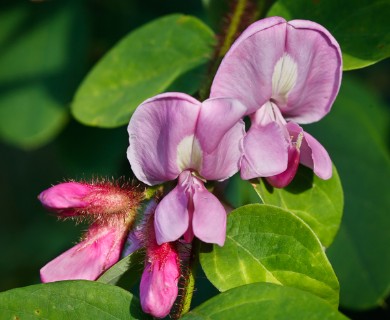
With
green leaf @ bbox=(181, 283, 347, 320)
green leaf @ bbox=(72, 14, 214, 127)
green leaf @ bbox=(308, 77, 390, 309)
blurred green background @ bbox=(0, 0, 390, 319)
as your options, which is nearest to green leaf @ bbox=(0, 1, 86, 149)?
blurred green background @ bbox=(0, 0, 390, 319)

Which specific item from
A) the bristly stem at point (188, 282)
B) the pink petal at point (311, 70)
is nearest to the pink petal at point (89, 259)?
the bristly stem at point (188, 282)

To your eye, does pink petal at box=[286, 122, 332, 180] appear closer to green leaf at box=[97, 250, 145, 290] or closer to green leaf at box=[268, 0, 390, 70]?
green leaf at box=[268, 0, 390, 70]

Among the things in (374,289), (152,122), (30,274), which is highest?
(152,122)

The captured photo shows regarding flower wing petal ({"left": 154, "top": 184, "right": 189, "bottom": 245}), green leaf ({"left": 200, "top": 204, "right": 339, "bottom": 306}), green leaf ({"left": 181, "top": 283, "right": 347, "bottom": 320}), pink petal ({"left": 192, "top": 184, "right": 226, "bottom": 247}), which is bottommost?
green leaf ({"left": 200, "top": 204, "right": 339, "bottom": 306})

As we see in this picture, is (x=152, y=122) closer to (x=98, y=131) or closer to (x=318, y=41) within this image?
(x=318, y=41)

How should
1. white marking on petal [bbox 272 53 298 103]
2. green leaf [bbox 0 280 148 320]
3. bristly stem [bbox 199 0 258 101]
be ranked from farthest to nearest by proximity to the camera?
bristly stem [bbox 199 0 258 101], white marking on petal [bbox 272 53 298 103], green leaf [bbox 0 280 148 320]

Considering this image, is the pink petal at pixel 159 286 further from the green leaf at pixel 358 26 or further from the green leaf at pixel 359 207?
the green leaf at pixel 359 207

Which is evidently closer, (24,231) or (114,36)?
(114,36)

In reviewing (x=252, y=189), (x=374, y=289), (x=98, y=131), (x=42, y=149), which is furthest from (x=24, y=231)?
(x=252, y=189)
